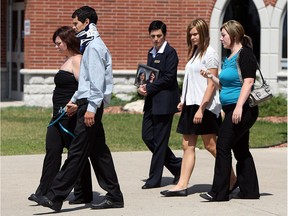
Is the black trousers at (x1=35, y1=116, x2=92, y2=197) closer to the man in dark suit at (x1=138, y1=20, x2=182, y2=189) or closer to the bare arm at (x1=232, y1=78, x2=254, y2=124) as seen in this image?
the man in dark suit at (x1=138, y1=20, x2=182, y2=189)

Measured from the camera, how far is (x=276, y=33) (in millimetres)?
19453

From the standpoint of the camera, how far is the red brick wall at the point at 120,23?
64.6 ft

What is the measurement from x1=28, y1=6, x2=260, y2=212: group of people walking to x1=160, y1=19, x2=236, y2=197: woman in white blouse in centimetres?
1

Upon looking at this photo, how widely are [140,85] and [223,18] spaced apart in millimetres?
10450

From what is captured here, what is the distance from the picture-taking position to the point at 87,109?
8062 mm

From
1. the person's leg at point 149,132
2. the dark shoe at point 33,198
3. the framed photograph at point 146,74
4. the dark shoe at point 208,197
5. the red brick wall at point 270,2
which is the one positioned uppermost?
the red brick wall at point 270,2

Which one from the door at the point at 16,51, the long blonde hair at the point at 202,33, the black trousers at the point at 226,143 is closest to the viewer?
the black trousers at the point at 226,143

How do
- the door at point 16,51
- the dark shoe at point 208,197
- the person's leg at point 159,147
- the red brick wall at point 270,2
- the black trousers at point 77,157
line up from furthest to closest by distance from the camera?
the door at point 16,51 → the red brick wall at point 270,2 → the person's leg at point 159,147 → the dark shoe at point 208,197 → the black trousers at point 77,157

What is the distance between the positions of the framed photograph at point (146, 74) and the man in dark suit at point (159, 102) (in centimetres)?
6

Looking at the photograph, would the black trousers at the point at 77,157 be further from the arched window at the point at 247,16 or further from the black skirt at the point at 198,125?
the arched window at the point at 247,16

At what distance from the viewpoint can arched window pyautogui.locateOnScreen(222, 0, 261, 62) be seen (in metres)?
19.8

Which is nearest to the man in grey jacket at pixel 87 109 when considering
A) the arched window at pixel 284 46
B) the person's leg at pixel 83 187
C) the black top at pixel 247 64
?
the person's leg at pixel 83 187

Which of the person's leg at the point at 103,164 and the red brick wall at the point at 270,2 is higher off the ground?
the red brick wall at the point at 270,2

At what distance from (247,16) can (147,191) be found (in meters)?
11.2
